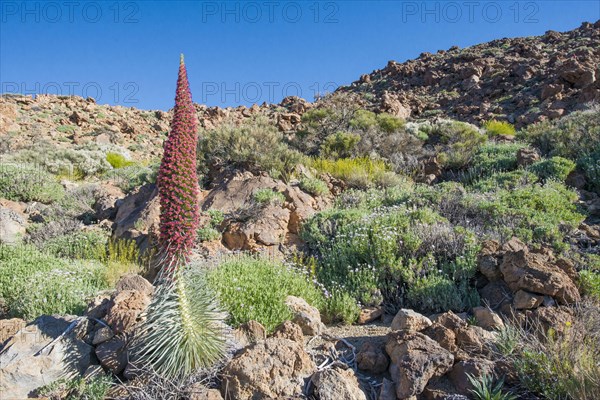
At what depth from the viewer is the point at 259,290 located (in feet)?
12.9

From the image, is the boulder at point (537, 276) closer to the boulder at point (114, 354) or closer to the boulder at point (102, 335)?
the boulder at point (114, 354)

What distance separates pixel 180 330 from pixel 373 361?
4.68 feet

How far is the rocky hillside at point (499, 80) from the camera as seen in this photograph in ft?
59.0

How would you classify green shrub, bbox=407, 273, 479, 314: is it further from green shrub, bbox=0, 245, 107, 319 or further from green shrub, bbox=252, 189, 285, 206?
green shrub, bbox=0, 245, 107, 319

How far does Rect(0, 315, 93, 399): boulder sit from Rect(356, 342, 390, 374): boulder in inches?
80.1

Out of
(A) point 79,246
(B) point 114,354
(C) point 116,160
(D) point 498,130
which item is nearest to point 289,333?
(B) point 114,354

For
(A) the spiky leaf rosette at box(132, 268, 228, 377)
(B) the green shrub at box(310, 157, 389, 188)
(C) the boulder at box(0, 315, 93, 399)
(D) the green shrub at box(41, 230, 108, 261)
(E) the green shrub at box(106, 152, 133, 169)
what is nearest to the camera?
(A) the spiky leaf rosette at box(132, 268, 228, 377)

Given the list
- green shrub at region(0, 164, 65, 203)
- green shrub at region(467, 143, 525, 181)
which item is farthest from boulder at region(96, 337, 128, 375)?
green shrub at region(467, 143, 525, 181)

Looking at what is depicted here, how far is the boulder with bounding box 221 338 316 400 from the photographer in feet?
8.43

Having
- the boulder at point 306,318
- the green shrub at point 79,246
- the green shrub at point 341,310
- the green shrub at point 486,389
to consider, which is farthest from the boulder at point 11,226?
the green shrub at point 486,389

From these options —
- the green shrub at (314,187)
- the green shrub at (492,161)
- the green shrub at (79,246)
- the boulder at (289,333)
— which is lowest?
the boulder at (289,333)

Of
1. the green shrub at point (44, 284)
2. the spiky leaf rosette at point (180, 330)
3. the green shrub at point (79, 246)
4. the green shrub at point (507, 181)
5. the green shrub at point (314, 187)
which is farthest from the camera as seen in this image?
the green shrub at point (507, 181)

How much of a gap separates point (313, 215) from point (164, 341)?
14.5 feet

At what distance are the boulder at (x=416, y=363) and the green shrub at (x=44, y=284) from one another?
307 centimetres
